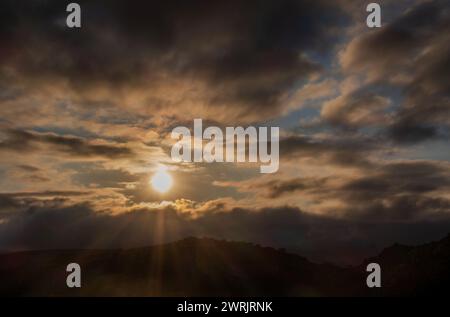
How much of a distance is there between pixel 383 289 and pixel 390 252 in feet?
220

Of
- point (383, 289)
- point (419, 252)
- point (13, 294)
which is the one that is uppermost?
point (419, 252)

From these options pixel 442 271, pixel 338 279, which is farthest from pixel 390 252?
pixel 442 271

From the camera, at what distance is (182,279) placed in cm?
19762

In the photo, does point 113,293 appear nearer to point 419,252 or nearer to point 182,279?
point 182,279

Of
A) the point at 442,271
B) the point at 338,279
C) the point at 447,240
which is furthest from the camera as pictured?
the point at 338,279

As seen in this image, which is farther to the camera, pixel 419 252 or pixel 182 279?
pixel 182 279

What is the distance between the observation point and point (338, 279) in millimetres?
166875
